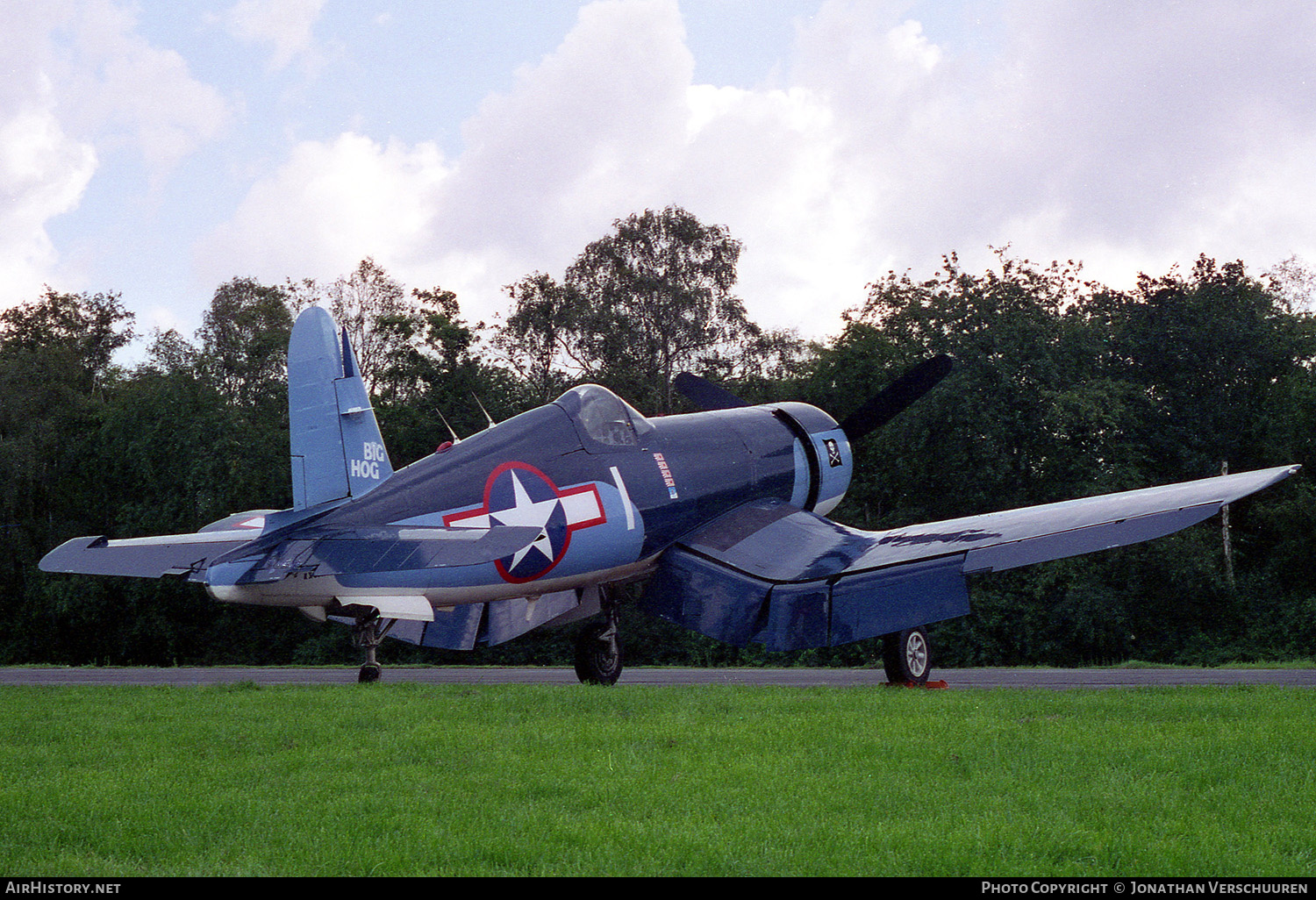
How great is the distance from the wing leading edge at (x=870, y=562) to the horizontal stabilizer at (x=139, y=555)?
4.53m

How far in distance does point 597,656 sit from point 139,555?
4727mm

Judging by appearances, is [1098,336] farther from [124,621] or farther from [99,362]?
[99,362]

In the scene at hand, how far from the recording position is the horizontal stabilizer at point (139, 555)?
37.1 ft

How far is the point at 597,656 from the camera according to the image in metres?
13.2

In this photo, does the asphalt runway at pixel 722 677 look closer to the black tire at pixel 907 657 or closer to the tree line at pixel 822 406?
the black tire at pixel 907 657

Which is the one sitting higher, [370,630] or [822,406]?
[822,406]

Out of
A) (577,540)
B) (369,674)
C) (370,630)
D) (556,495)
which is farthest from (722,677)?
A: (370,630)

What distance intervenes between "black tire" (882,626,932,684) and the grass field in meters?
2.82

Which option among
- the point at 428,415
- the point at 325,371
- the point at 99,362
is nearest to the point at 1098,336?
the point at 428,415

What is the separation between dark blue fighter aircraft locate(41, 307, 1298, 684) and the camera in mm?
10672

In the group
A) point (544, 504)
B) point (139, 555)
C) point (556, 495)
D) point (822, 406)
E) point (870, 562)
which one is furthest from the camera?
point (822, 406)

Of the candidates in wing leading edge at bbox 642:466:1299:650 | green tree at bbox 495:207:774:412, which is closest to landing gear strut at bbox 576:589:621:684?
wing leading edge at bbox 642:466:1299:650

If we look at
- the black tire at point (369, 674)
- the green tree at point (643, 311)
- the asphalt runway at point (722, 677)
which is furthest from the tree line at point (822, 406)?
the black tire at point (369, 674)

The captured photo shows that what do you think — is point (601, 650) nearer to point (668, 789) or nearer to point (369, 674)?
point (369, 674)
